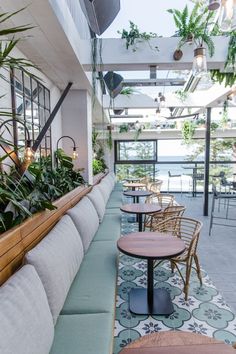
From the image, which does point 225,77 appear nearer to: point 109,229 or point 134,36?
point 134,36

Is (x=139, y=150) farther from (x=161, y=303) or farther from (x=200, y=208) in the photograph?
(x=161, y=303)

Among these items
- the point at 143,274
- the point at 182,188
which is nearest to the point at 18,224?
the point at 143,274

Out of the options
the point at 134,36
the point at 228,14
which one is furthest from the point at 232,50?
the point at 228,14

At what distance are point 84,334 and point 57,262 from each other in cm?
48

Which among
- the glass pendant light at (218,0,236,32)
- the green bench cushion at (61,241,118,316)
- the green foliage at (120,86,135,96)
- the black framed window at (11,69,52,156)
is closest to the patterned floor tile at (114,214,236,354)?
the green bench cushion at (61,241,118,316)

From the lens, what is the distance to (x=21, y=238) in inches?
66.8

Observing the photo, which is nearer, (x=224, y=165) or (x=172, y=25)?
(x=172, y=25)

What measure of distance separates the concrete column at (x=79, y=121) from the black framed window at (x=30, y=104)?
591mm

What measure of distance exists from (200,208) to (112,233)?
4.35 meters

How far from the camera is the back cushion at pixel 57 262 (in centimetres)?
155

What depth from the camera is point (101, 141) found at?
9461 mm

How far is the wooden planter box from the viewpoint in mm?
1466

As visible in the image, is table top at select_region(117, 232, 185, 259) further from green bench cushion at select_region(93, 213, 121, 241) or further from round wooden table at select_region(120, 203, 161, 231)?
round wooden table at select_region(120, 203, 161, 231)

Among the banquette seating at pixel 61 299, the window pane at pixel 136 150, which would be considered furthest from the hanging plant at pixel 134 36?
the window pane at pixel 136 150
